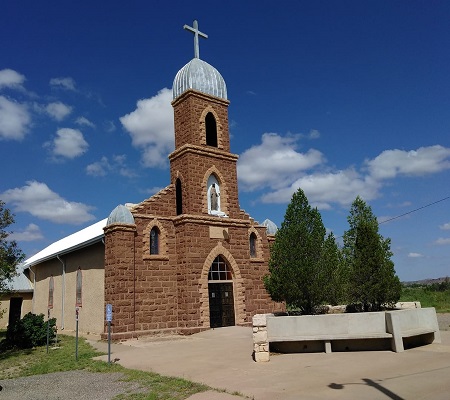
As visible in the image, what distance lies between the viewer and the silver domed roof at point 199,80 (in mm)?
22156

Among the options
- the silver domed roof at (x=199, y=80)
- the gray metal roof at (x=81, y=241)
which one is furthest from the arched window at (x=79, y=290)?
the silver domed roof at (x=199, y=80)

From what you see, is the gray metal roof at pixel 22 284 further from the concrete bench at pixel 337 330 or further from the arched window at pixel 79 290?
the concrete bench at pixel 337 330

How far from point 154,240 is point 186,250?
162 centimetres

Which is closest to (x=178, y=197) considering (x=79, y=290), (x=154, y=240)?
(x=154, y=240)

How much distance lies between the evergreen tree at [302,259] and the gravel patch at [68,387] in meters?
6.57

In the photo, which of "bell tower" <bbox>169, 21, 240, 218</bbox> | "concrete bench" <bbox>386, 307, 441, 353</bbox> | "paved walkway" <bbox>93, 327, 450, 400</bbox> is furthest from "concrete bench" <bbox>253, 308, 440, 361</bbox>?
"bell tower" <bbox>169, 21, 240, 218</bbox>

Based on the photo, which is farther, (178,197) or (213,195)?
(213,195)

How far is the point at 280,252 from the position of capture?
15352 mm

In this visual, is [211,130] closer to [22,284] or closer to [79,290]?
[79,290]

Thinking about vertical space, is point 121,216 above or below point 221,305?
above

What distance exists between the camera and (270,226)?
79.9ft

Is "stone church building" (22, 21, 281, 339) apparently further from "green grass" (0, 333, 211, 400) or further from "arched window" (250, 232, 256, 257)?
"green grass" (0, 333, 211, 400)

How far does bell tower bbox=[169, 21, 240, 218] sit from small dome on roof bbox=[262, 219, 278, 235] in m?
2.80

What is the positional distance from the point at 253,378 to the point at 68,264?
18.0m
